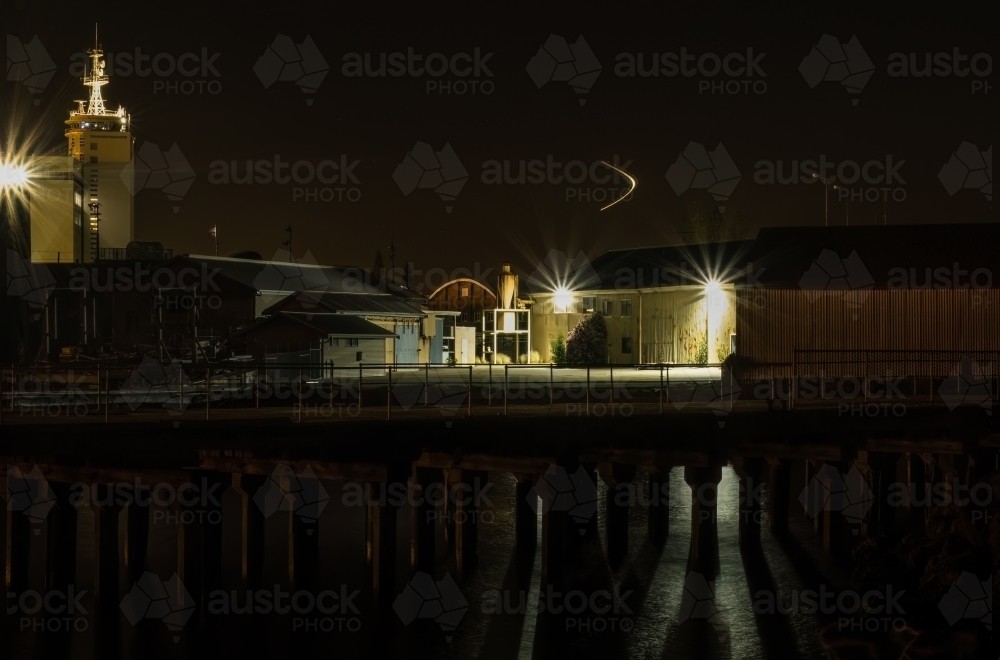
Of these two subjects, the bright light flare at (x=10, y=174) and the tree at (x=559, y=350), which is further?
the tree at (x=559, y=350)

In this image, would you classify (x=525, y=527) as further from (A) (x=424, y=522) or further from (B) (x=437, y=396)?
(A) (x=424, y=522)

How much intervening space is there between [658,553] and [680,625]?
5.35 m

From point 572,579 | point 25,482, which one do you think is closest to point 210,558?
point 25,482

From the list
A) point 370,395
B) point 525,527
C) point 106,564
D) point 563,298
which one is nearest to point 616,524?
point 525,527

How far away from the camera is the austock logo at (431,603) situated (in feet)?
68.0

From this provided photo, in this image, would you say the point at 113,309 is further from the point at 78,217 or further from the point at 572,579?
the point at 572,579

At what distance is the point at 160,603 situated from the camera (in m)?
21.0

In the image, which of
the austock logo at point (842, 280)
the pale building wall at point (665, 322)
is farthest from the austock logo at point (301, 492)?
the pale building wall at point (665, 322)

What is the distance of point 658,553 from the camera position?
26297mm

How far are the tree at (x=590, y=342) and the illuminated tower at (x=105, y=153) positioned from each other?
42311 millimetres

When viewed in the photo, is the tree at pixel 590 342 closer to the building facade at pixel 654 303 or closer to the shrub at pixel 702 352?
the building facade at pixel 654 303

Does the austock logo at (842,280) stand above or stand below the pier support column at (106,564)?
above

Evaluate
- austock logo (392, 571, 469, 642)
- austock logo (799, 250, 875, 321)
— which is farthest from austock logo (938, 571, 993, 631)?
austock logo (799, 250, 875, 321)

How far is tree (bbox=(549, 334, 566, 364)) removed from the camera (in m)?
49.3
